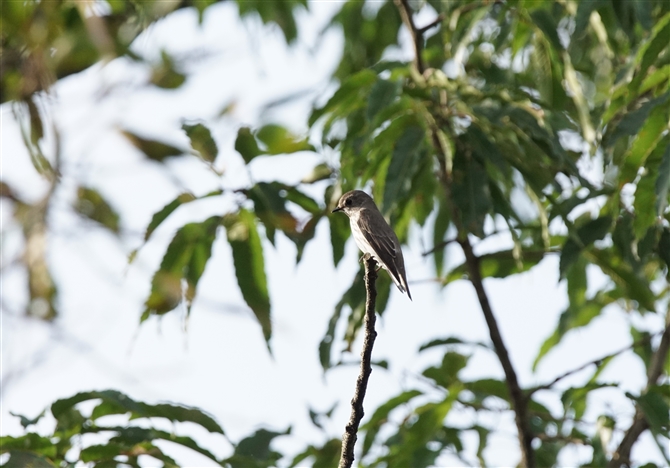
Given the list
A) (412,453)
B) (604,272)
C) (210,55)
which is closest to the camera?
(210,55)

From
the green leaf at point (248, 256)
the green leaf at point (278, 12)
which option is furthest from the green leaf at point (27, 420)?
the green leaf at point (278, 12)

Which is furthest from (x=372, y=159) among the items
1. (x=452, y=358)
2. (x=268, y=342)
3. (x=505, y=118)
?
(x=452, y=358)

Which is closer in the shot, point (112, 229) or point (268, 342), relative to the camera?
point (112, 229)

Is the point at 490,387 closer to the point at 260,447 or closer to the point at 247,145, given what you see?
the point at 260,447

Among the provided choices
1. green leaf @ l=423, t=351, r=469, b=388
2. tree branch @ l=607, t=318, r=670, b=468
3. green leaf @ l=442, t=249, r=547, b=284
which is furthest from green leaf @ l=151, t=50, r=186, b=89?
green leaf @ l=423, t=351, r=469, b=388

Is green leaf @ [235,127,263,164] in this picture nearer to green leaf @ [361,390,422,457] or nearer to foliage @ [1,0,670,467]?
foliage @ [1,0,670,467]

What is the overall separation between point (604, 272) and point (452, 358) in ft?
3.27

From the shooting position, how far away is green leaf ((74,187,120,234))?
1729 millimetres

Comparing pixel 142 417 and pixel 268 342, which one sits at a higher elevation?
pixel 268 342

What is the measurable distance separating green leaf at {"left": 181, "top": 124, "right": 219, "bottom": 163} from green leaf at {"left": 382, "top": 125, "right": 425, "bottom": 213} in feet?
2.76

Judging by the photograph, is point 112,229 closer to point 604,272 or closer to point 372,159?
point 372,159

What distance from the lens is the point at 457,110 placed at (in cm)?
452

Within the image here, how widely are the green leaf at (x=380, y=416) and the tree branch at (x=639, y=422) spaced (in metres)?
1.09

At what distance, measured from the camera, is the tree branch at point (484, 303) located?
4.58 meters
